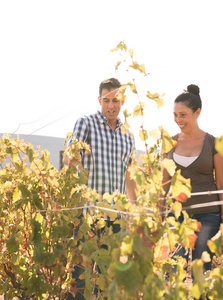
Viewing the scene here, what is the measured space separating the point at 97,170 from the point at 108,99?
45 centimetres

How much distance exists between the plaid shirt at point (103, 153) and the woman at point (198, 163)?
1.00 feet

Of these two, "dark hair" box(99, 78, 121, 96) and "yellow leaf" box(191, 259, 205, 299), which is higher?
"dark hair" box(99, 78, 121, 96)

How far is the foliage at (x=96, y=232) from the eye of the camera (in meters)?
1.19

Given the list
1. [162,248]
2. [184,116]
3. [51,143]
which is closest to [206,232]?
[184,116]

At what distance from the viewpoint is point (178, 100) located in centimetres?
267

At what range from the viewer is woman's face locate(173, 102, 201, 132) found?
263cm

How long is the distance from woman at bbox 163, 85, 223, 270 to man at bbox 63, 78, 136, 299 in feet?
0.99

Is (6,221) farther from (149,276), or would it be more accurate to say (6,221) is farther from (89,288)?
(149,276)

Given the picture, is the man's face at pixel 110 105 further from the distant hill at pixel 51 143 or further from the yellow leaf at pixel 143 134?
the distant hill at pixel 51 143

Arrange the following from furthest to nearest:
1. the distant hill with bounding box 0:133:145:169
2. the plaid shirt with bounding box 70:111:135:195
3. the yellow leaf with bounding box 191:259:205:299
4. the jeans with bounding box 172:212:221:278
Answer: the distant hill with bounding box 0:133:145:169 → the plaid shirt with bounding box 70:111:135:195 → the jeans with bounding box 172:212:221:278 → the yellow leaf with bounding box 191:259:205:299

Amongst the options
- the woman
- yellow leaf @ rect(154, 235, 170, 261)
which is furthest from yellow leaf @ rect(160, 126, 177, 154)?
the woman

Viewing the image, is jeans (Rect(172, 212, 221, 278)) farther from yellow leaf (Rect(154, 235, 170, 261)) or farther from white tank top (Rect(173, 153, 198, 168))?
yellow leaf (Rect(154, 235, 170, 261))

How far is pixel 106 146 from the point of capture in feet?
8.95

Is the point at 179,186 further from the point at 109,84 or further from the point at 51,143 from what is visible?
the point at 51,143
